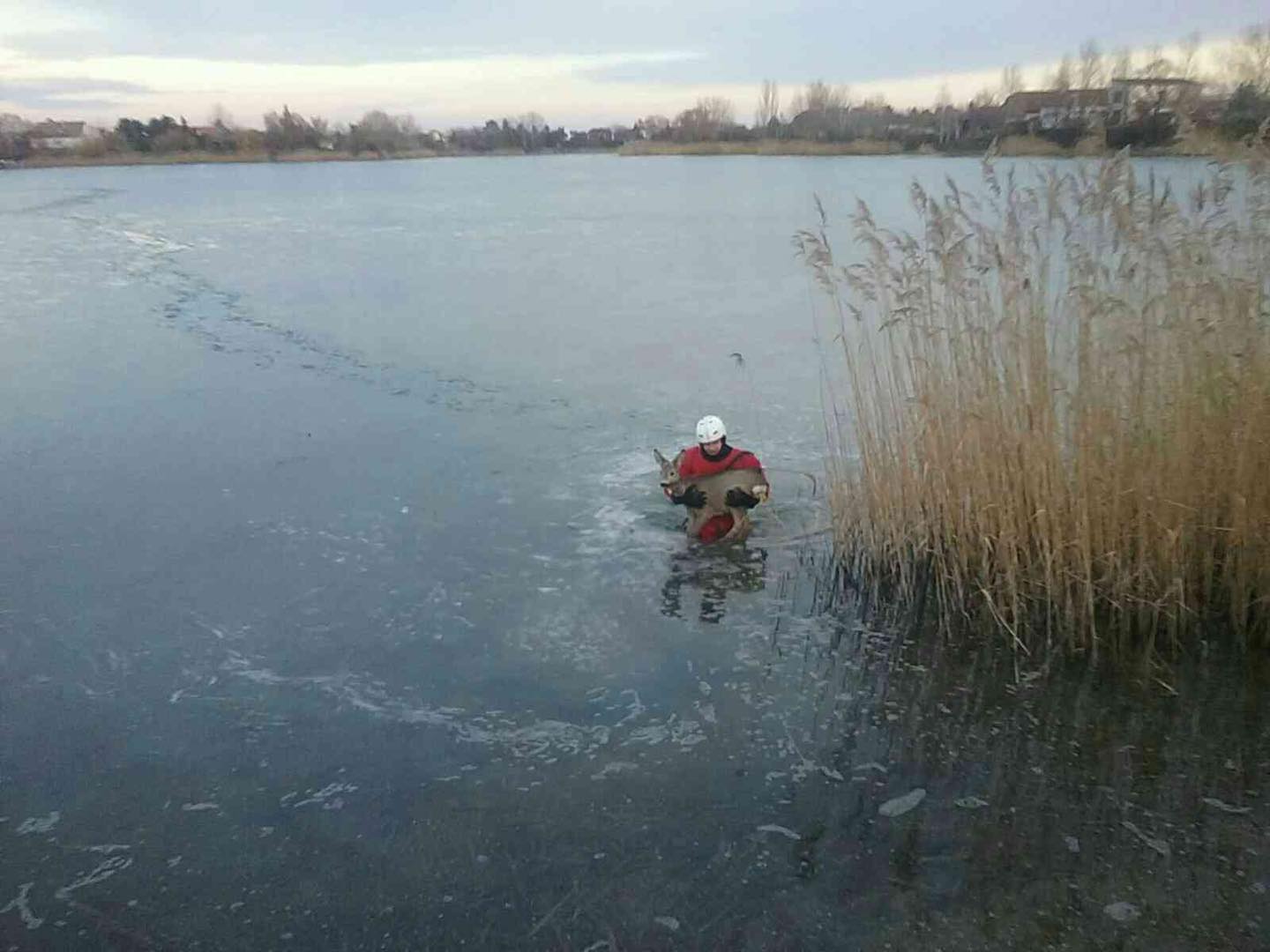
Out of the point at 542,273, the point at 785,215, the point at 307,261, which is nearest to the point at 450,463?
the point at 542,273

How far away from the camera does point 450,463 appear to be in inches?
327

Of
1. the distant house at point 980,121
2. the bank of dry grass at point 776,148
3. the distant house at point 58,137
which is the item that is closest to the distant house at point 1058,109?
the distant house at point 980,121

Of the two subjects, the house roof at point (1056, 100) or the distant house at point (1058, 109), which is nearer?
the distant house at point (1058, 109)

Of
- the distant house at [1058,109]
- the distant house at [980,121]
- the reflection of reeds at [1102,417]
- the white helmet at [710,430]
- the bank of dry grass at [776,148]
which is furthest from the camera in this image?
the bank of dry grass at [776,148]

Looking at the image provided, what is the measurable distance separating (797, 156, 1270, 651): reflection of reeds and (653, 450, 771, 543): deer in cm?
117

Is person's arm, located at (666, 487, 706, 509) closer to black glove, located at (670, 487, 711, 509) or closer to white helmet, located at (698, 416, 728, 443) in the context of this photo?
black glove, located at (670, 487, 711, 509)

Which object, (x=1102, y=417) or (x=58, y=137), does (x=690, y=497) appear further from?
(x=58, y=137)

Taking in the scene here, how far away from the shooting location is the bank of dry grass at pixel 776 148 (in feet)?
148

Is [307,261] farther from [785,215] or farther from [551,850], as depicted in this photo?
[551,850]

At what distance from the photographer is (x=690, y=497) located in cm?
659

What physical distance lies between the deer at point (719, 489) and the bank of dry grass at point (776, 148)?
37.4 m

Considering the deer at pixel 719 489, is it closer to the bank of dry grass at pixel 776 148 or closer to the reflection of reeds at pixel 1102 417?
the reflection of reeds at pixel 1102 417

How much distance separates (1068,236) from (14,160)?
70.5 meters

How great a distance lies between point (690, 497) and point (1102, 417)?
8.04ft
